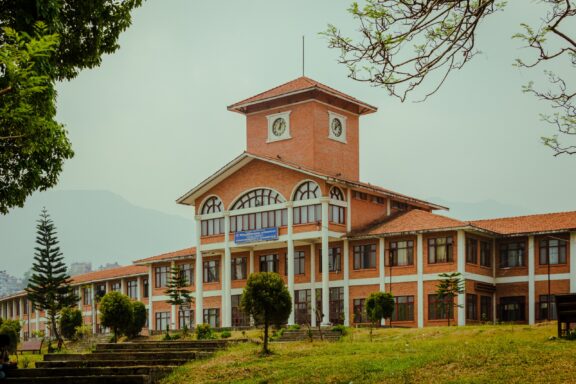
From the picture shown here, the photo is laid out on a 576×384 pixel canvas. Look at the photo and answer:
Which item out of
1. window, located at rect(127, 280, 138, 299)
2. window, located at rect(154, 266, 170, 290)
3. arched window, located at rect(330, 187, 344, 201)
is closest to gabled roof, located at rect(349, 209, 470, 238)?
arched window, located at rect(330, 187, 344, 201)

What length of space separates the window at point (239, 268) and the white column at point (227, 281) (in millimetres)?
660

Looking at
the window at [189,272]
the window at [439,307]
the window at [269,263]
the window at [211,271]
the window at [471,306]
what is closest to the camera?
the window at [439,307]

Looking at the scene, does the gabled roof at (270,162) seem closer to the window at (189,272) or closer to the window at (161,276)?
the window at (189,272)

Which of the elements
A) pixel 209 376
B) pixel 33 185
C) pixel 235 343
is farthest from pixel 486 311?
pixel 33 185

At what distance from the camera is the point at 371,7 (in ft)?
41.5

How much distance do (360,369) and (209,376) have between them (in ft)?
11.9

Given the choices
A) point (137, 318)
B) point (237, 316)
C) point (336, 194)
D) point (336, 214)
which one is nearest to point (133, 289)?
point (237, 316)

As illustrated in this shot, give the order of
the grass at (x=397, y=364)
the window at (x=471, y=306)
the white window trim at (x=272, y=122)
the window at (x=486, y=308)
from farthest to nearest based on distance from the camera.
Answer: the white window trim at (x=272, y=122) < the window at (x=486, y=308) < the window at (x=471, y=306) < the grass at (x=397, y=364)

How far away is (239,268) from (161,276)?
7.31 metres

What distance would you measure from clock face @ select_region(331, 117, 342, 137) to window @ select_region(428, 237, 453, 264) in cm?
858

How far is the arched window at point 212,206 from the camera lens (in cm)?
4699

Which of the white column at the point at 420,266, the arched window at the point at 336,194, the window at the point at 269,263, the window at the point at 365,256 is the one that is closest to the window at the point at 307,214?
the arched window at the point at 336,194

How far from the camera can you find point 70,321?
153 ft

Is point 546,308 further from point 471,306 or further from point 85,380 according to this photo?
point 85,380
